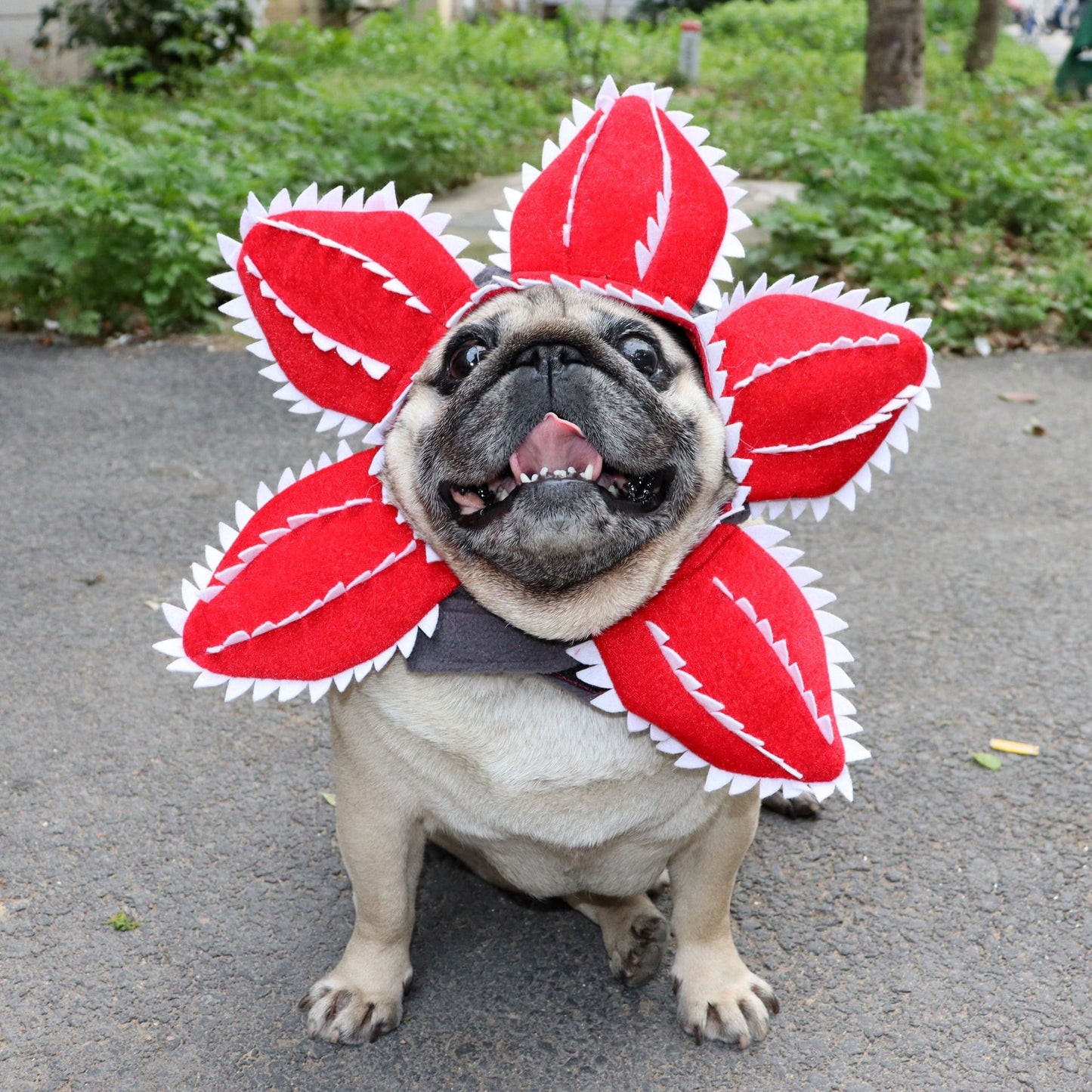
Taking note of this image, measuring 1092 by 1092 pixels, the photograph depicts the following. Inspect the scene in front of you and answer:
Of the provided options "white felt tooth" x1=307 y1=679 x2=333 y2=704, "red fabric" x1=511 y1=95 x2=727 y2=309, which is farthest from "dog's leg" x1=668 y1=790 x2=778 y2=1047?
"red fabric" x1=511 y1=95 x2=727 y2=309

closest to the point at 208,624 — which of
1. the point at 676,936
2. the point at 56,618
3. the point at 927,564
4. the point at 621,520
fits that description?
the point at 621,520

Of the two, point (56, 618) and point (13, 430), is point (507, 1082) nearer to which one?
point (56, 618)

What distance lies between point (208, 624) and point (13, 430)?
11.1 ft

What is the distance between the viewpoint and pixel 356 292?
6.72 feet

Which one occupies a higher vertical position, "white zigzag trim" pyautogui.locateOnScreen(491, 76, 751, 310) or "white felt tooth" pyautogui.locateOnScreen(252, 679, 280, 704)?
"white zigzag trim" pyautogui.locateOnScreen(491, 76, 751, 310)

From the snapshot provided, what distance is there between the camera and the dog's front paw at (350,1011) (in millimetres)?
2242

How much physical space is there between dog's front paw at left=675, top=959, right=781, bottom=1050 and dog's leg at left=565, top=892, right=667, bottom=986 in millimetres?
82

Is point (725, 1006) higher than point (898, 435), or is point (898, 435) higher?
point (898, 435)

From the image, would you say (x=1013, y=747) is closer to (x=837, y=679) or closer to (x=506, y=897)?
(x=837, y=679)

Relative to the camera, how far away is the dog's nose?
195 cm

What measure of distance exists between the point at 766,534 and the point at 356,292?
2.69ft

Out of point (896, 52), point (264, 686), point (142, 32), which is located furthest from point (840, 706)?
point (142, 32)

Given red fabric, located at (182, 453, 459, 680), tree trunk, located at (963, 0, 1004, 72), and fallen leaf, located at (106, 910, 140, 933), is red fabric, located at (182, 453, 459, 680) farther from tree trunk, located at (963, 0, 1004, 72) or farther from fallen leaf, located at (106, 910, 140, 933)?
tree trunk, located at (963, 0, 1004, 72)

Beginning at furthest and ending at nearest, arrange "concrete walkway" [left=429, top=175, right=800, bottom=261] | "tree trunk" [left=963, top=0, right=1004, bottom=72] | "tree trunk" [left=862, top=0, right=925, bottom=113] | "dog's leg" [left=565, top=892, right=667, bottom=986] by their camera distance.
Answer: "tree trunk" [left=963, top=0, right=1004, bottom=72], "tree trunk" [left=862, top=0, right=925, bottom=113], "concrete walkway" [left=429, top=175, right=800, bottom=261], "dog's leg" [left=565, top=892, right=667, bottom=986]
